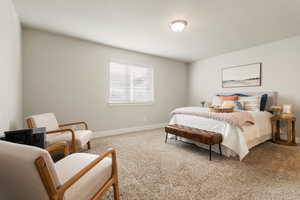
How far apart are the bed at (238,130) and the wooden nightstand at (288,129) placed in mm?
111

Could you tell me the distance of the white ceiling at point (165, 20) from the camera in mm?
2094

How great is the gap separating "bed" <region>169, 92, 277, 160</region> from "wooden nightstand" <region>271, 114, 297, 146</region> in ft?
0.37

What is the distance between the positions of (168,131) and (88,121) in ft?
6.53

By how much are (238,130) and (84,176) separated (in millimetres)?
2326

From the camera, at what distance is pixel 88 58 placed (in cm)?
347

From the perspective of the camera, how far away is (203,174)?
74.0 inches

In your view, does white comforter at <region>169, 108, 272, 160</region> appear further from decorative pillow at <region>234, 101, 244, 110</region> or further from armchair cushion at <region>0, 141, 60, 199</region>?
armchair cushion at <region>0, 141, 60, 199</region>

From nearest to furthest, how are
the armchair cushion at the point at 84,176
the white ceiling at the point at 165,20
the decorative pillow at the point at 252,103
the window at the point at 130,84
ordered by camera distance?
the armchair cushion at the point at 84,176, the white ceiling at the point at 165,20, the decorative pillow at the point at 252,103, the window at the point at 130,84

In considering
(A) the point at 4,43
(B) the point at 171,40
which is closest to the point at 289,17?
(B) the point at 171,40

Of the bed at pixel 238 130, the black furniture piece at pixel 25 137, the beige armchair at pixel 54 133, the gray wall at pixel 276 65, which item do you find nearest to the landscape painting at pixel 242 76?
the gray wall at pixel 276 65

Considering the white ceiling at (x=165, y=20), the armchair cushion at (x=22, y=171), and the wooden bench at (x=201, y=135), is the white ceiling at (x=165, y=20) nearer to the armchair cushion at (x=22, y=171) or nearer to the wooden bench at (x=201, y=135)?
the wooden bench at (x=201, y=135)

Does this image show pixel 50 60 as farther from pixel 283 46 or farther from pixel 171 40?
pixel 283 46

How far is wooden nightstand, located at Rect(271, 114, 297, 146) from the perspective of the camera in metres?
2.98

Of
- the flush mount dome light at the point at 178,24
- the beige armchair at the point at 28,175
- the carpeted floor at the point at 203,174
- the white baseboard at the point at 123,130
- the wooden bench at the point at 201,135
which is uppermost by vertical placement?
the flush mount dome light at the point at 178,24
